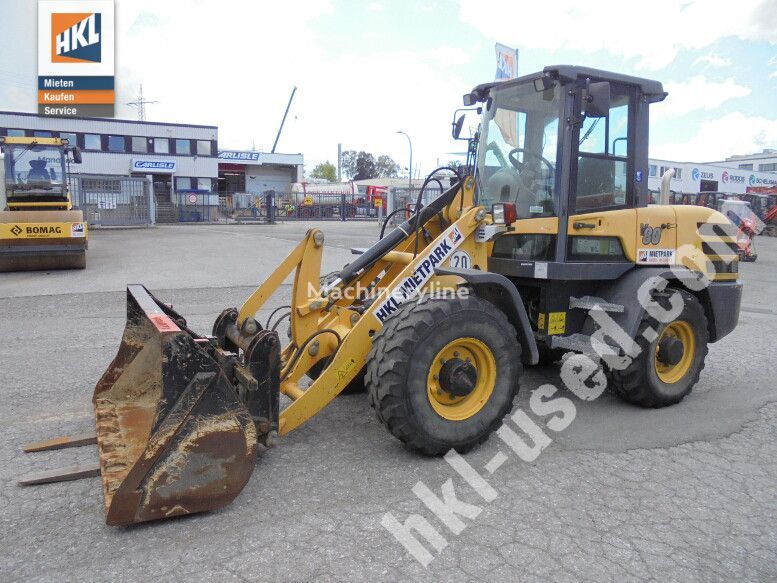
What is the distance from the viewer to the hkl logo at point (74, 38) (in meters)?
22.0

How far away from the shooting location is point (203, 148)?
1874 inches

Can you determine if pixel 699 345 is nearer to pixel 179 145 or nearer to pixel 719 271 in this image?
pixel 719 271

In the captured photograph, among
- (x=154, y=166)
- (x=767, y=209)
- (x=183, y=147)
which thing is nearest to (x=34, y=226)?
(x=154, y=166)

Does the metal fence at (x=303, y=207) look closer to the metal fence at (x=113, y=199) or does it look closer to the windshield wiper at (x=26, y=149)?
the metal fence at (x=113, y=199)

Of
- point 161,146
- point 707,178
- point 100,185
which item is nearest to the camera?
point 100,185

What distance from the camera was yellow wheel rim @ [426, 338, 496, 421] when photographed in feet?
12.8

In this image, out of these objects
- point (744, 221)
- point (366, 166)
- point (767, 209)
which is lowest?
point (744, 221)

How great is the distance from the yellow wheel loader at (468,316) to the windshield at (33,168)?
13672 millimetres

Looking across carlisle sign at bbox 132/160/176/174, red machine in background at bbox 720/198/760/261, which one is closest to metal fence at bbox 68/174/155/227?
carlisle sign at bbox 132/160/176/174

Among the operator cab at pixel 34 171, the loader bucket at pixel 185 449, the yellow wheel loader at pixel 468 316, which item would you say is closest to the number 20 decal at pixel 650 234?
the yellow wheel loader at pixel 468 316

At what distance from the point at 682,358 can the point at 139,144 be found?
46820 mm

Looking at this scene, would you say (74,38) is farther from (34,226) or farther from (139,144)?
(139,144)

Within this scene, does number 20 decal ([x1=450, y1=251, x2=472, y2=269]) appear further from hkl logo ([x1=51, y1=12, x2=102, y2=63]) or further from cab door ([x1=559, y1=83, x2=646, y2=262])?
hkl logo ([x1=51, y1=12, x2=102, y2=63])

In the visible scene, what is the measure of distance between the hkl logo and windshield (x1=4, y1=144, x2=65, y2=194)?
27.3 feet
